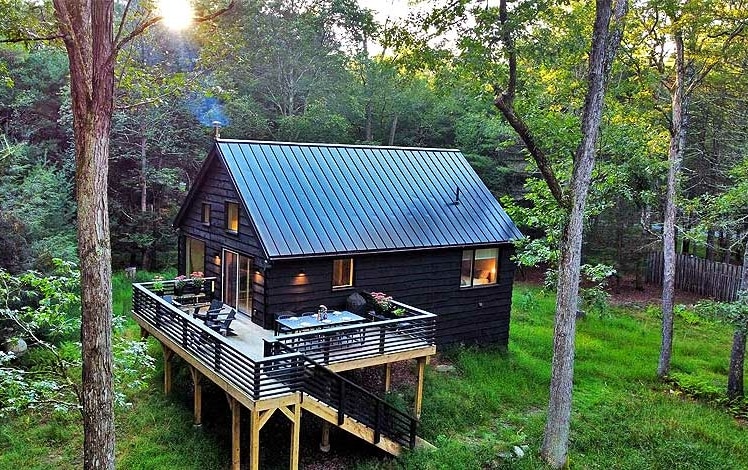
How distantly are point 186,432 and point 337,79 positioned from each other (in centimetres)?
2056

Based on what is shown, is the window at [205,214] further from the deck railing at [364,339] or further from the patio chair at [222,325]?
the deck railing at [364,339]

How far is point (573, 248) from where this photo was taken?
29.0ft

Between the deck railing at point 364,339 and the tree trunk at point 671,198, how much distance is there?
650 cm

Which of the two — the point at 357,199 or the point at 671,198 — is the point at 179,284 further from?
the point at 671,198

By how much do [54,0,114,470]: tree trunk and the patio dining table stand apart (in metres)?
3.91

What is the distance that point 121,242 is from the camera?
70.3ft

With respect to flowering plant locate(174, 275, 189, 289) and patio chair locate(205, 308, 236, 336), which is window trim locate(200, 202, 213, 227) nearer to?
flowering plant locate(174, 275, 189, 289)

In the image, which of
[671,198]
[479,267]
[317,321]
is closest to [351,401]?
[317,321]

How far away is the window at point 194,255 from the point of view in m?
14.4

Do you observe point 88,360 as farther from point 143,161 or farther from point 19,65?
point 19,65

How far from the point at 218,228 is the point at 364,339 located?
5218 millimetres

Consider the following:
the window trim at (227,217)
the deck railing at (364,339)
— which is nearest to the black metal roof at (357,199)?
the window trim at (227,217)

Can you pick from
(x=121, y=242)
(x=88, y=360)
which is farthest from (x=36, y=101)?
(x=88, y=360)

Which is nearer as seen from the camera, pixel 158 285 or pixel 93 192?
pixel 93 192
